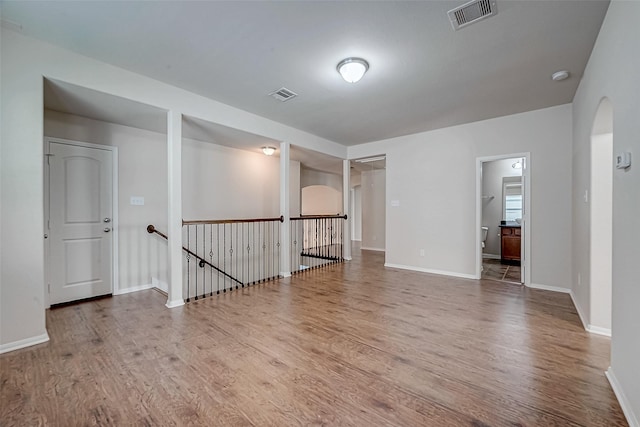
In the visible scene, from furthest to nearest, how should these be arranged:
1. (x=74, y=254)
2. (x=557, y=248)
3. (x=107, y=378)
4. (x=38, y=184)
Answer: (x=557, y=248)
(x=74, y=254)
(x=38, y=184)
(x=107, y=378)

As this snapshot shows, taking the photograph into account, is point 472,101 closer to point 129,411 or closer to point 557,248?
point 557,248

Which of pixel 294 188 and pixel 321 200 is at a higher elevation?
pixel 294 188

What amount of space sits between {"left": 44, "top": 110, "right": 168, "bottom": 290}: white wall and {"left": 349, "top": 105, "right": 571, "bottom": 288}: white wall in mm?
4185

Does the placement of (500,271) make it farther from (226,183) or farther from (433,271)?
(226,183)

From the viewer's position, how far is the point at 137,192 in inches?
165

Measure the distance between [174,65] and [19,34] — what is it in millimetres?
1228

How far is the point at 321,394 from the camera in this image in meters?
1.76

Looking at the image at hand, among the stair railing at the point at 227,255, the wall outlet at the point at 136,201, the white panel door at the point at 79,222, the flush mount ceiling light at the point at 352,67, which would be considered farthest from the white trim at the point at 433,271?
the white panel door at the point at 79,222

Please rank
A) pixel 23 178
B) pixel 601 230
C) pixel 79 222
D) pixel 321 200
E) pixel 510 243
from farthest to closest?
pixel 321 200 → pixel 510 243 → pixel 79 222 → pixel 601 230 → pixel 23 178

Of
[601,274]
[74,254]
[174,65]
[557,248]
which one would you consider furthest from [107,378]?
[557,248]

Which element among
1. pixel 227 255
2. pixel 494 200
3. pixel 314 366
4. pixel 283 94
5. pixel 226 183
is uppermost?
pixel 283 94

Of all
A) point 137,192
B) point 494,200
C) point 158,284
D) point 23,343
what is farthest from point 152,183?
point 494,200

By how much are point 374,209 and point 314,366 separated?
6.93 metres

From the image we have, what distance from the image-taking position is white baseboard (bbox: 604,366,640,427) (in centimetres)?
147
